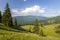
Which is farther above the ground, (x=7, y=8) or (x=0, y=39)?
(x=7, y=8)

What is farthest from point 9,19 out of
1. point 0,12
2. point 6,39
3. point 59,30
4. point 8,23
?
point 6,39

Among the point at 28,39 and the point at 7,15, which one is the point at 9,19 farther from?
the point at 28,39

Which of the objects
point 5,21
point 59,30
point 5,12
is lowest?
point 59,30

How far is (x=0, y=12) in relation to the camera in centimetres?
8625

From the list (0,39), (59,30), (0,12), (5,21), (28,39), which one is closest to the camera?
(0,39)

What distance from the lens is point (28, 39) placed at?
36281 mm

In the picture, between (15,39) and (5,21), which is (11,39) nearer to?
(15,39)

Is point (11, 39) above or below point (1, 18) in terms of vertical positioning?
below

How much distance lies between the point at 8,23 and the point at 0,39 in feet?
170

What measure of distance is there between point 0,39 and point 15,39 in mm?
5193

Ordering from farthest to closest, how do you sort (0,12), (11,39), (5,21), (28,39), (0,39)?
(0,12)
(5,21)
(28,39)
(11,39)
(0,39)

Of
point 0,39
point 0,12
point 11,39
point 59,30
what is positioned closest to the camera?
point 0,39

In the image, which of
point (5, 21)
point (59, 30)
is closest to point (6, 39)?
point (5, 21)

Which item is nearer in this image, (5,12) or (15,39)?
(15,39)
